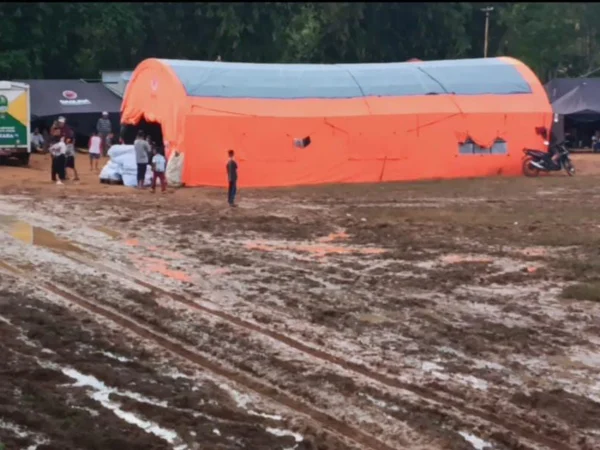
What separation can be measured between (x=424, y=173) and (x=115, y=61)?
2579 cm

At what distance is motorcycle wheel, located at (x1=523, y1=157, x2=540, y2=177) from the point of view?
101 feet

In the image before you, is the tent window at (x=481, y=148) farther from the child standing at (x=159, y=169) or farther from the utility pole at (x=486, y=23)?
the utility pole at (x=486, y=23)

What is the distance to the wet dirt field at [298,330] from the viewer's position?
7504 mm

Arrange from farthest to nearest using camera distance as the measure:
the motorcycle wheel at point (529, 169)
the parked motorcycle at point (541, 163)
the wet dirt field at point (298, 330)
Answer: the motorcycle wheel at point (529, 169)
the parked motorcycle at point (541, 163)
the wet dirt field at point (298, 330)

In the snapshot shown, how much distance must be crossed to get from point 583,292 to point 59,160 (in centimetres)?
1719

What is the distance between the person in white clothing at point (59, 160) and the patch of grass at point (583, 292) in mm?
16229

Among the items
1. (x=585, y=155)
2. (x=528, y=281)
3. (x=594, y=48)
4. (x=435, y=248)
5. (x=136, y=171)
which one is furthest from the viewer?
(x=594, y=48)

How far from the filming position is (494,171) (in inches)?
1211

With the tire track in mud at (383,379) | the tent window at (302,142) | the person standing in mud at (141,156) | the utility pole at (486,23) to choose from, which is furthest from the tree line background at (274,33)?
the tire track in mud at (383,379)

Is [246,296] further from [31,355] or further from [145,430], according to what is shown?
[145,430]

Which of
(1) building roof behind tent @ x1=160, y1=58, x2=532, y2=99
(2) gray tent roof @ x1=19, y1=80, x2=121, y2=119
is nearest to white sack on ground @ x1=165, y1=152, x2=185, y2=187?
(1) building roof behind tent @ x1=160, y1=58, x2=532, y2=99

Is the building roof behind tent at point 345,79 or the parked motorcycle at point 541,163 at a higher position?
the building roof behind tent at point 345,79

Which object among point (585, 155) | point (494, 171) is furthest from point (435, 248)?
point (585, 155)

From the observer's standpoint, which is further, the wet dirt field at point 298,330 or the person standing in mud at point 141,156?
the person standing in mud at point 141,156
